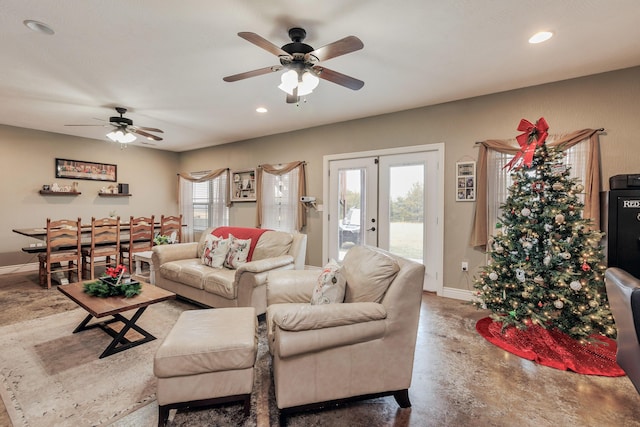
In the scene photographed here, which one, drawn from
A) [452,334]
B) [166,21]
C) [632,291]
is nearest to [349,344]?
[632,291]

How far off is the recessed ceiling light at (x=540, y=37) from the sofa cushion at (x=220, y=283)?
3.39 m

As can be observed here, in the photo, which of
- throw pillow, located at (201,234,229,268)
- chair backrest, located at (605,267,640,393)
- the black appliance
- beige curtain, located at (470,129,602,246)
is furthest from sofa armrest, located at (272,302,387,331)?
the black appliance

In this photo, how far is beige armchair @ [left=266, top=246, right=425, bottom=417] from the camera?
1570 mm

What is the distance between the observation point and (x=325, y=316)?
1.59 metres

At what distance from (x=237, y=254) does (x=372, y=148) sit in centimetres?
251

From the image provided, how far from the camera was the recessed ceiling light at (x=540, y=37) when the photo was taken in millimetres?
2275

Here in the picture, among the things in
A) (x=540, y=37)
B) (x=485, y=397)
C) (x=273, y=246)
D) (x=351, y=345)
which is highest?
(x=540, y=37)

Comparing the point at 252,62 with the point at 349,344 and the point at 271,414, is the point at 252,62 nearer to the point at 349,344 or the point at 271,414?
the point at 349,344

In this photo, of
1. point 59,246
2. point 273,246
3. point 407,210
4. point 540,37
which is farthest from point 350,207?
point 59,246

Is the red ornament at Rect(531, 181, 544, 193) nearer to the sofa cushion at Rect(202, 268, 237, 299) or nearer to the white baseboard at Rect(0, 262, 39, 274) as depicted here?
the sofa cushion at Rect(202, 268, 237, 299)

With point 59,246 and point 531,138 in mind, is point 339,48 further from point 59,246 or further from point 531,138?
point 59,246

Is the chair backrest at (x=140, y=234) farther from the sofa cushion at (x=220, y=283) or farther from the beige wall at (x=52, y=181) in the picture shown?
the sofa cushion at (x=220, y=283)

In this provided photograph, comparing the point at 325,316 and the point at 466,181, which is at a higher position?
the point at 466,181

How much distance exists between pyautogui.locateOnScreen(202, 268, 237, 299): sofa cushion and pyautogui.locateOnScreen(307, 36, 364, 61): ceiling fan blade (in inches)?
87.1
